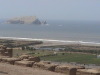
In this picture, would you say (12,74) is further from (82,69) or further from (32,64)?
(82,69)

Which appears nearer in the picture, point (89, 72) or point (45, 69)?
point (89, 72)

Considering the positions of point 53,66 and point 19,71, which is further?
point 53,66

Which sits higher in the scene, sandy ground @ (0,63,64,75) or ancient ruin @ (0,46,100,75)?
ancient ruin @ (0,46,100,75)

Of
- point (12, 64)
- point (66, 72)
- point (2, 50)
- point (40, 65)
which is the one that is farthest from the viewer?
point (2, 50)

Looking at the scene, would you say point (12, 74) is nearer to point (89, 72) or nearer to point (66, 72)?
point (66, 72)

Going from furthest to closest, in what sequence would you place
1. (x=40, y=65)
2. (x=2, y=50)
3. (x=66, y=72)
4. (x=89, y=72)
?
(x=2, y=50) → (x=40, y=65) → (x=66, y=72) → (x=89, y=72)

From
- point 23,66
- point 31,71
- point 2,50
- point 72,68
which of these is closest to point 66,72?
point 72,68

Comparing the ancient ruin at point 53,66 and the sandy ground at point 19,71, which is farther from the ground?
the ancient ruin at point 53,66

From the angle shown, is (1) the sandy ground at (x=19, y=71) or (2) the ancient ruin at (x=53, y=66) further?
(1) the sandy ground at (x=19, y=71)

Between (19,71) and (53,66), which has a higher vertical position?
(53,66)

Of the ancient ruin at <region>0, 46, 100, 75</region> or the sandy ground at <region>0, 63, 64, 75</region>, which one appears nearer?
the ancient ruin at <region>0, 46, 100, 75</region>
